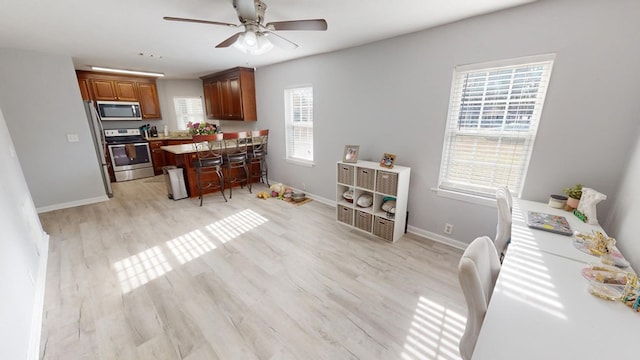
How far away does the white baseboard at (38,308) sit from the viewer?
4.94 feet

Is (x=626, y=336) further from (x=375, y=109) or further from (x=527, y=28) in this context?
(x=375, y=109)

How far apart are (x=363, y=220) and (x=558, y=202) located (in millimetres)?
1856

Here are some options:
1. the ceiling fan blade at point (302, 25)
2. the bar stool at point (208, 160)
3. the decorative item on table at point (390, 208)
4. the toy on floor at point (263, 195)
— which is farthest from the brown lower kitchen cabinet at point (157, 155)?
the decorative item on table at point (390, 208)

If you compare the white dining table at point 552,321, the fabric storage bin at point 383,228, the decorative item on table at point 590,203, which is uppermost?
the decorative item on table at point 590,203

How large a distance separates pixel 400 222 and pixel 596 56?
2.16 metres

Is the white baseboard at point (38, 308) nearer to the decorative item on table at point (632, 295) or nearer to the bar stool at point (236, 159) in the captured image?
the bar stool at point (236, 159)

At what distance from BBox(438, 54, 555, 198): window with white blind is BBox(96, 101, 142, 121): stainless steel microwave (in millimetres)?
6441

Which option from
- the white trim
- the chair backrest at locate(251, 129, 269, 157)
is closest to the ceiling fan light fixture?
the white trim

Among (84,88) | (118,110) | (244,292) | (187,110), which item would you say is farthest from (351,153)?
(84,88)

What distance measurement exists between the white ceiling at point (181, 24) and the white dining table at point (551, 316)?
6.67 feet

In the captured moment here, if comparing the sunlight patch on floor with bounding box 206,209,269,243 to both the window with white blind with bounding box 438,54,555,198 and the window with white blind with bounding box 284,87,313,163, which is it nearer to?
the window with white blind with bounding box 284,87,313,163

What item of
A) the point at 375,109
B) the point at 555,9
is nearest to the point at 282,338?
the point at 375,109

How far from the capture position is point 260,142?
4.81 metres

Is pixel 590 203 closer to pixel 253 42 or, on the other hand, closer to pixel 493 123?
pixel 493 123
